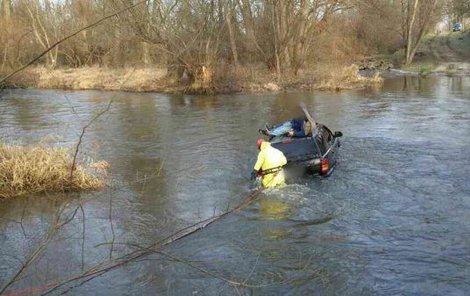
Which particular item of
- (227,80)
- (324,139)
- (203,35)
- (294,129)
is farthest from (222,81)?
(324,139)

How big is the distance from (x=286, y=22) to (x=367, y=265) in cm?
3099

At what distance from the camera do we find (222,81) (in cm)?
3531

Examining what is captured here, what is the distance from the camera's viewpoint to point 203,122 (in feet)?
77.2

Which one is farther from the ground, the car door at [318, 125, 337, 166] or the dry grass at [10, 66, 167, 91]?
the dry grass at [10, 66, 167, 91]

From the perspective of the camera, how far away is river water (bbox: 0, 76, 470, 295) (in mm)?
8023

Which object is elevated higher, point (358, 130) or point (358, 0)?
point (358, 0)

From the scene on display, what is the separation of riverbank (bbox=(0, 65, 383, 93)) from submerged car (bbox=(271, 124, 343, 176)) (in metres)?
21.7

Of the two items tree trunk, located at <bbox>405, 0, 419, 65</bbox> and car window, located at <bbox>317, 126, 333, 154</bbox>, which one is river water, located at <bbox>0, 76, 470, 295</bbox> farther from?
tree trunk, located at <bbox>405, 0, 419, 65</bbox>

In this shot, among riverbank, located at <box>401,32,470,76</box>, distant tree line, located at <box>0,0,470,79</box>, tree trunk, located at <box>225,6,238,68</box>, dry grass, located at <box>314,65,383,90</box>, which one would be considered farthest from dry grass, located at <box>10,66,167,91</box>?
riverbank, located at <box>401,32,470,76</box>

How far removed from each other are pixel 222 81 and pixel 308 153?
23.2 meters

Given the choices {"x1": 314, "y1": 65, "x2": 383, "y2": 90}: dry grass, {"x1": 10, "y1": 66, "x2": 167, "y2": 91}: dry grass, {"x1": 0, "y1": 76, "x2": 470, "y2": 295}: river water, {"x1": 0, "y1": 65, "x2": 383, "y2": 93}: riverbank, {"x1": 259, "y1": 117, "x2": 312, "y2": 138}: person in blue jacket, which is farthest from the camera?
{"x1": 10, "y1": 66, "x2": 167, "y2": 91}: dry grass

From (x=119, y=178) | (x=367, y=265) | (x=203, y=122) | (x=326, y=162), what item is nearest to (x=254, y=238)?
(x=367, y=265)

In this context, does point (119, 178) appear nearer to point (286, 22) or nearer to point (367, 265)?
point (367, 265)

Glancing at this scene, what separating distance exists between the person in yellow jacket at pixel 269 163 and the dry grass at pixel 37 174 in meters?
4.02
